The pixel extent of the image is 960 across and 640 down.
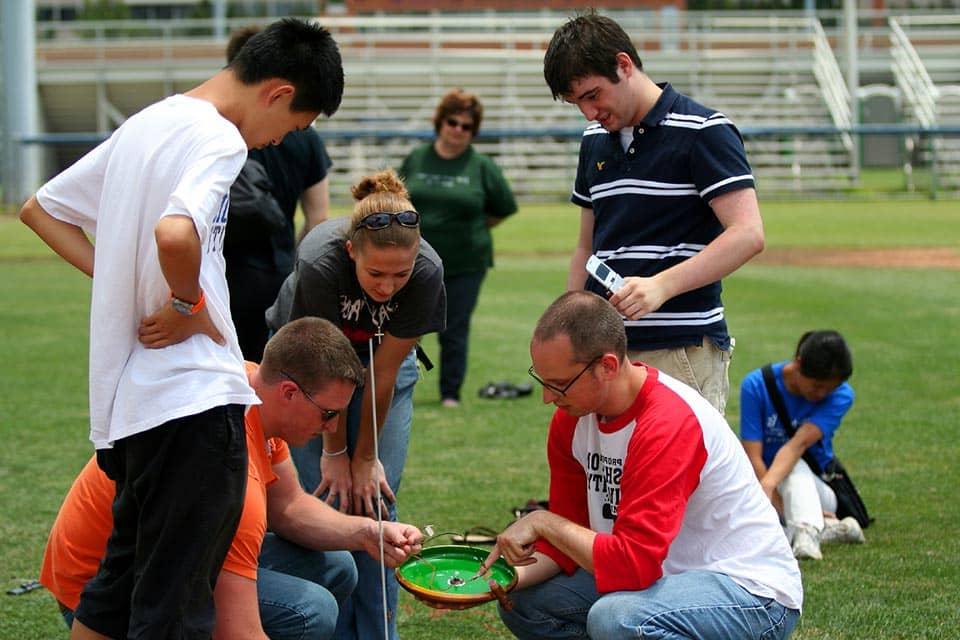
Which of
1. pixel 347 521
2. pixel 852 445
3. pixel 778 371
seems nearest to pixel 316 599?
pixel 347 521

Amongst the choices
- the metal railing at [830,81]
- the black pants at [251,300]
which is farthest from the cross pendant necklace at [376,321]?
the metal railing at [830,81]

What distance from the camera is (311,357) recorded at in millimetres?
3549

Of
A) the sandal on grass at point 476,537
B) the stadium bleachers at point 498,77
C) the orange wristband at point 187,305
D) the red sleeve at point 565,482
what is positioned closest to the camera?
the orange wristband at point 187,305

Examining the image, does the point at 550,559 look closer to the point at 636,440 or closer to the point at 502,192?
the point at 636,440

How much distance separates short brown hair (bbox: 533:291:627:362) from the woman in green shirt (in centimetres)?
530

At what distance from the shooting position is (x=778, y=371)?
20.4 feet

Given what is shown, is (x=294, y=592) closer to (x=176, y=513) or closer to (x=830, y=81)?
(x=176, y=513)

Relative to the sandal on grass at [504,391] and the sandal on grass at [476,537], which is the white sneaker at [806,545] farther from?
the sandal on grass at [504,391]

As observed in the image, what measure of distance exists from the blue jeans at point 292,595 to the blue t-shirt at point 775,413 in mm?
2673

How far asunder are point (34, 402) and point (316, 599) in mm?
5835

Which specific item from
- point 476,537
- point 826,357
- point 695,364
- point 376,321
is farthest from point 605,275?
point 826,357

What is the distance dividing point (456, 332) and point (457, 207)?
2.83ft

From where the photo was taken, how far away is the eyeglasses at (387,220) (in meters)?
4.09

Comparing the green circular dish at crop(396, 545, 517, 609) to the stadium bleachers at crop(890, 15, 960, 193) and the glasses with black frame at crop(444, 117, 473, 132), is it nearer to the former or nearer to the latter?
the glasses with black frame at crop(444, 117, 473, 132)
